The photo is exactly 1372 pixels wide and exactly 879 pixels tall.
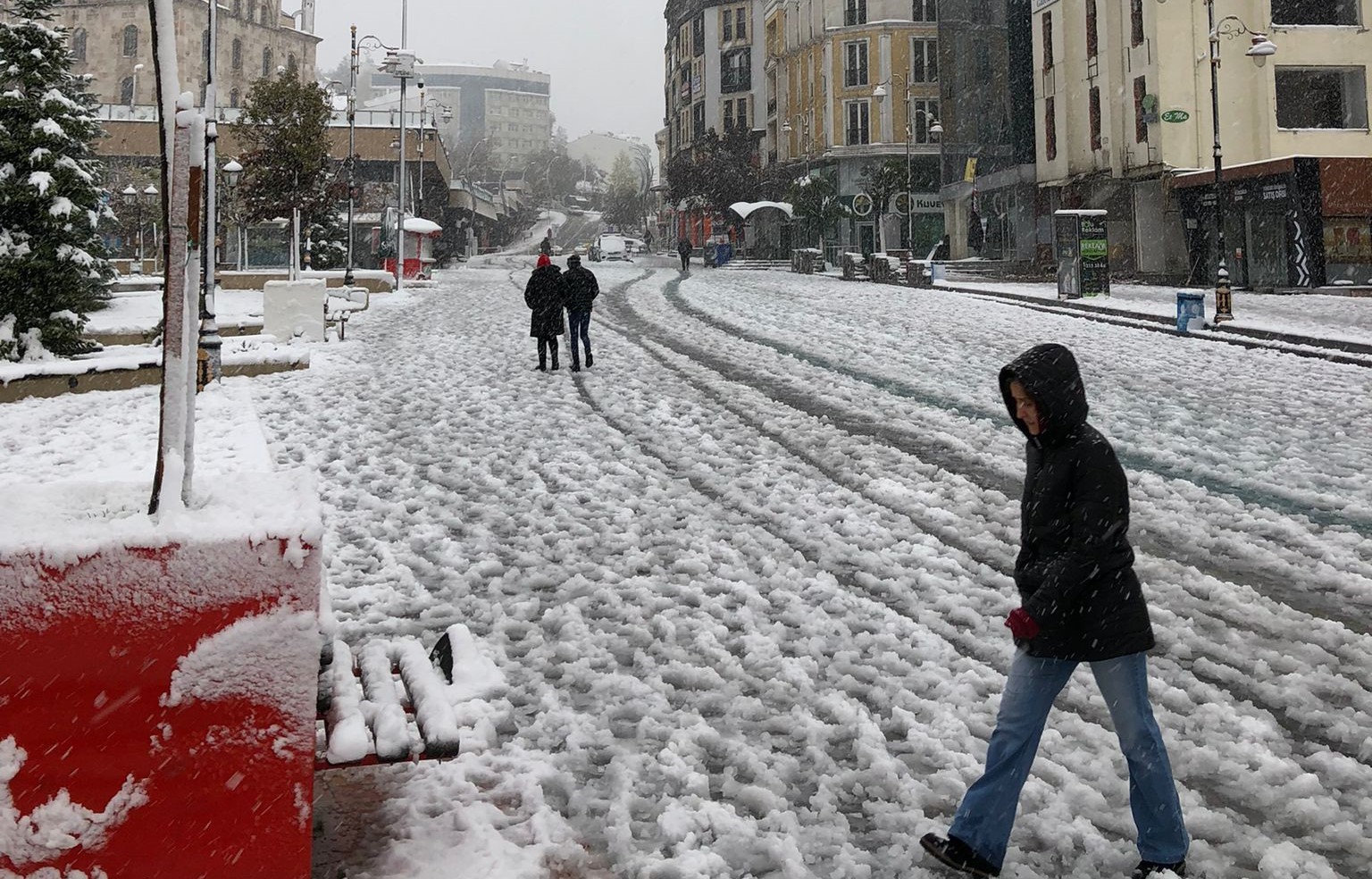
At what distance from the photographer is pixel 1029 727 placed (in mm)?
3535

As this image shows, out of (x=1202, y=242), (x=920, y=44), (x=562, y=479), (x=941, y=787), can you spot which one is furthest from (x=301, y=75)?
(x=941, y=787)

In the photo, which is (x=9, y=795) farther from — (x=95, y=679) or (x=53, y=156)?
(x=53, y=156)

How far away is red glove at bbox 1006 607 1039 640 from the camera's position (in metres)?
3.39

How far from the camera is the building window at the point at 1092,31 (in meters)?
40.1

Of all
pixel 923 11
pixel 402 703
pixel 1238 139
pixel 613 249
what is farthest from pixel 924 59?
pixel 402 703

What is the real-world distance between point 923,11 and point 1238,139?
2853 cm

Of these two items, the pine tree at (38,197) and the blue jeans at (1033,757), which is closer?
the blue jeans at (1033,757)

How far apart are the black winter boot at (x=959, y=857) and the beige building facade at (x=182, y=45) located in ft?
258

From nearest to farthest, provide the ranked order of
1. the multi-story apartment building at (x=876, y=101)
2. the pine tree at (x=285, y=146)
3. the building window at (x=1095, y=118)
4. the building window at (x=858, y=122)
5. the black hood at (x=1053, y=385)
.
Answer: the black hood at (x=1053, y=385) < the pine tree at (x=285, y=146) < the building window at (x=1095, y=118) < the multi-story apartment building at (x=876, y=101) < the building window at (x=858, y=122)

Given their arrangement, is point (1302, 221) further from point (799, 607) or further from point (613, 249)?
point (613, 249)

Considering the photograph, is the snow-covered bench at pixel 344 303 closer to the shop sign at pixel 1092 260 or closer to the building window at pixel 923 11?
the shop sign at pixel 1092 260

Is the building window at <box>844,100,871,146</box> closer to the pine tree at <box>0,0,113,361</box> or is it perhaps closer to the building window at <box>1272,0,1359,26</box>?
the building window at <box>1272,0,1359,26</box>

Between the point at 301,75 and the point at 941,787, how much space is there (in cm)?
9215

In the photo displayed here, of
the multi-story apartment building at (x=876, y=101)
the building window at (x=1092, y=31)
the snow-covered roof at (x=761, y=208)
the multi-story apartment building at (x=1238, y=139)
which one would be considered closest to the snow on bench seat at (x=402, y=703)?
the multi-story apartment building at (x=1238, y=139)
